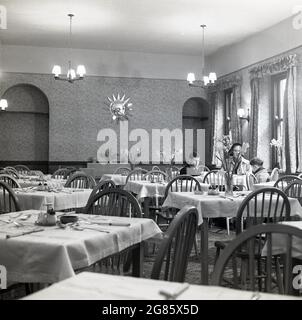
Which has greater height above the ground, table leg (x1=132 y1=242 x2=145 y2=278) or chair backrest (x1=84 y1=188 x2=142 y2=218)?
chair backrest (x1=84 y1=188 x2=142 y2=218)

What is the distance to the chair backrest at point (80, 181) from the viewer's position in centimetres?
616

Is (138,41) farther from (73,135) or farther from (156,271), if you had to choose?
(156,271)

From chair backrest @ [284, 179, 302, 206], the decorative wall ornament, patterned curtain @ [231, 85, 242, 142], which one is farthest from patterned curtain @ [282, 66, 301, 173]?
chair backrest @ [284, 179, 302, 206]

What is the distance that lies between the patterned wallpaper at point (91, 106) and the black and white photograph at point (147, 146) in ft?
0.09

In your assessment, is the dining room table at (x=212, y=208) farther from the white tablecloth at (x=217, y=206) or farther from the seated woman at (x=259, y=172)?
the seated woman at (x=259, y=172)

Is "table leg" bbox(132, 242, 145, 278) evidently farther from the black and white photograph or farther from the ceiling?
the ceiling

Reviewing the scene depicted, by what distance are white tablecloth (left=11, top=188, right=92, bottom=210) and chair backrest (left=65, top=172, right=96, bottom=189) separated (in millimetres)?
939

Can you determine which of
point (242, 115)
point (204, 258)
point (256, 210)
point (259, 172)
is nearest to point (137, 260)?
point (256, 210)

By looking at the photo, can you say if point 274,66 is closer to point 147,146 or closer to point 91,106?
point 147,146

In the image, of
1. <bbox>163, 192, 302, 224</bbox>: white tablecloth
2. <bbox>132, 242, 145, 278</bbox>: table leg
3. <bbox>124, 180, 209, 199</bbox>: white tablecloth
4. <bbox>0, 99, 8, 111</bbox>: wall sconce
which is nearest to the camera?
<bbox>132, 242, 145, 278</bbox>: table leg

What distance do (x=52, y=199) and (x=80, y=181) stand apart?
5.32 ft

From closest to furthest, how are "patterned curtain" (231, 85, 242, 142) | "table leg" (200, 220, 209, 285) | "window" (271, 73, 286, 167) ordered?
"table leg" (200, 220, 209, 285) → "window" (271, 73, 286, 167) → "patterned curtain" (231, 85, 242, 142)

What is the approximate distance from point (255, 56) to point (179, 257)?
29.7ft

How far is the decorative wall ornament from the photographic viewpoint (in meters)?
8.94
